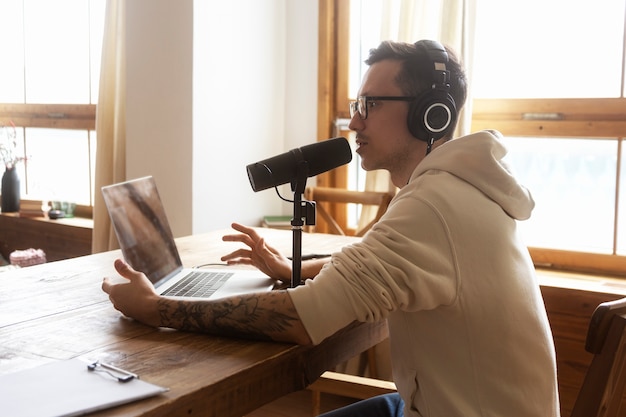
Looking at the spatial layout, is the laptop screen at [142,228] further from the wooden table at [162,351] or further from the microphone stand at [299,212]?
the microphone stand at [299,212]

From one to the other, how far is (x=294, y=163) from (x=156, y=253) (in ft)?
1.52

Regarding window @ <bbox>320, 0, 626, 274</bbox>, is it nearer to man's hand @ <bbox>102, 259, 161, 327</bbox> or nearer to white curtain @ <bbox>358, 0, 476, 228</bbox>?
white curtain @ <bbox>358, 0, 476, 228</bbox>

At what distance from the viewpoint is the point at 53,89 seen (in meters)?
4.21

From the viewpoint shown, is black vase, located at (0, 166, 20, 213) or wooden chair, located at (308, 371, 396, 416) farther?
black vase, located at (0, 166, 20, 213)

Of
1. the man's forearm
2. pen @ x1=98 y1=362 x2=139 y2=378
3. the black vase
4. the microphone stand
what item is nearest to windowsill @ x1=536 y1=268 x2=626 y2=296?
the microphone stand

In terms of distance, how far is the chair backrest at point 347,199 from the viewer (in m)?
2.86

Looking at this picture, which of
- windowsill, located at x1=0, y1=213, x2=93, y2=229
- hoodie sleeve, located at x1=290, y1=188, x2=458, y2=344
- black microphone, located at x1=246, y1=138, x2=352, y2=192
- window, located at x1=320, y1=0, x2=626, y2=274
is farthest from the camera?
windowsill, located at x1=0, y1=213, x2=93, y2=229

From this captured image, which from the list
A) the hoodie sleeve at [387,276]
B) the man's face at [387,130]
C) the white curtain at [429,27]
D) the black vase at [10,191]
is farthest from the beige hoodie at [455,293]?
the black vase at [10,191]

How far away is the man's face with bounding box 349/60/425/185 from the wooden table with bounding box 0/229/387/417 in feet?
1.21

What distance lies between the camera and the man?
1132 millimetres

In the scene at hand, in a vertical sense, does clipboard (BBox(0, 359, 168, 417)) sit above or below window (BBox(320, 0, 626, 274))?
below

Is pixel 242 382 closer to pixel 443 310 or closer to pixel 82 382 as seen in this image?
pixel 82 382

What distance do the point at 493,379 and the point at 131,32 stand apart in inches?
104

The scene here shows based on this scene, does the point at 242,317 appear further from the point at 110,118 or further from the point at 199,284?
the point at 110,118
